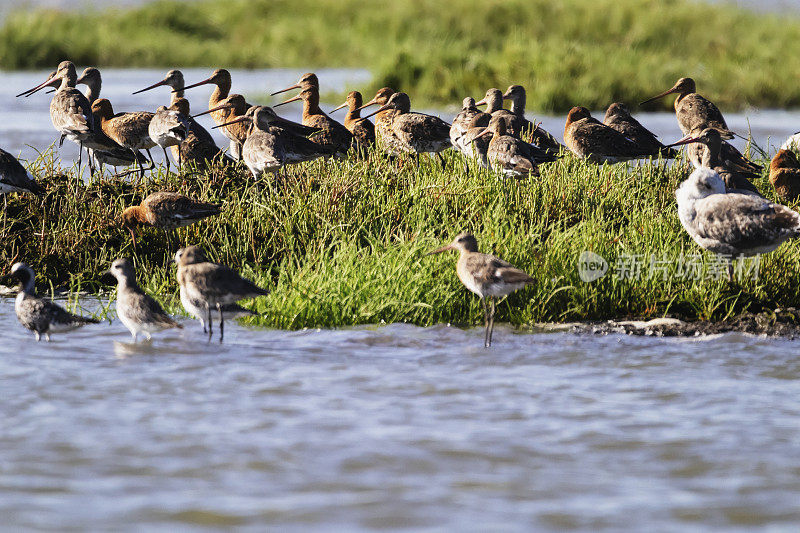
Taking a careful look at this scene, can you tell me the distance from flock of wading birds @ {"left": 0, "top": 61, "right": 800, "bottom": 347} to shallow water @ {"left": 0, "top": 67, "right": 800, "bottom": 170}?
2.28 m

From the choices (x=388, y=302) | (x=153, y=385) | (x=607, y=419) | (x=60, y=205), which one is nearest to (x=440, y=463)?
(x=607, y=419)

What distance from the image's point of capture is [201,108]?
29.5 metres

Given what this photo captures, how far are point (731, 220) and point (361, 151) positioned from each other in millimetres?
4521

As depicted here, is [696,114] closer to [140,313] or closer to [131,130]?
[131,130]

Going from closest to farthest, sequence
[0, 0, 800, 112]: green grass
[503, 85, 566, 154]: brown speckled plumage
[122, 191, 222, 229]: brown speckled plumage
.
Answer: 1. [122, 191, 222, 229]: brown speckled plumage
2. [503, 85, 566, 154]: brown speckled plumage
3. [0, 0, 800, 112]: green grass

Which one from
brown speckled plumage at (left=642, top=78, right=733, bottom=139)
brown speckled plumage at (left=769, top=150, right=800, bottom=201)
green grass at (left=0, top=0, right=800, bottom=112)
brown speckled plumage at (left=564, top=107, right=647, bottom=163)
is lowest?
brown speckled plumage at (left=769, top=150, right=800, bottom=201)

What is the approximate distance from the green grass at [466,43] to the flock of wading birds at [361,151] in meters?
14.4

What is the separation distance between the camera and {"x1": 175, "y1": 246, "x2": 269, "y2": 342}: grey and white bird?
891cm

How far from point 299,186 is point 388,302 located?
2.59 m

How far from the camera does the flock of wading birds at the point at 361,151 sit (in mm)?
9016

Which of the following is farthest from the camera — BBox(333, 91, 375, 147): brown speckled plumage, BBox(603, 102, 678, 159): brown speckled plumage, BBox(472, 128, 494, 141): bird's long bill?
BBox(333, 91, 375, 147): brown speckled plumage

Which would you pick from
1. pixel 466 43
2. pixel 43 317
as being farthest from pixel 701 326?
pixel 466 43

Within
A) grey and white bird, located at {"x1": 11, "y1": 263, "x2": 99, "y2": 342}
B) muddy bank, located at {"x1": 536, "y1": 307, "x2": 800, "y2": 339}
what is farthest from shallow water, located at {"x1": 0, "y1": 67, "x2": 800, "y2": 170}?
muddy bank, located at {"x1": 536, "y1": 307, "x2": 800, "y2": 339}

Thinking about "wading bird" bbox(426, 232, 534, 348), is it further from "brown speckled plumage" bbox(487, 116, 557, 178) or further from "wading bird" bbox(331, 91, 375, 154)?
"wading bird" bbox(331, 91, 375, 154)
